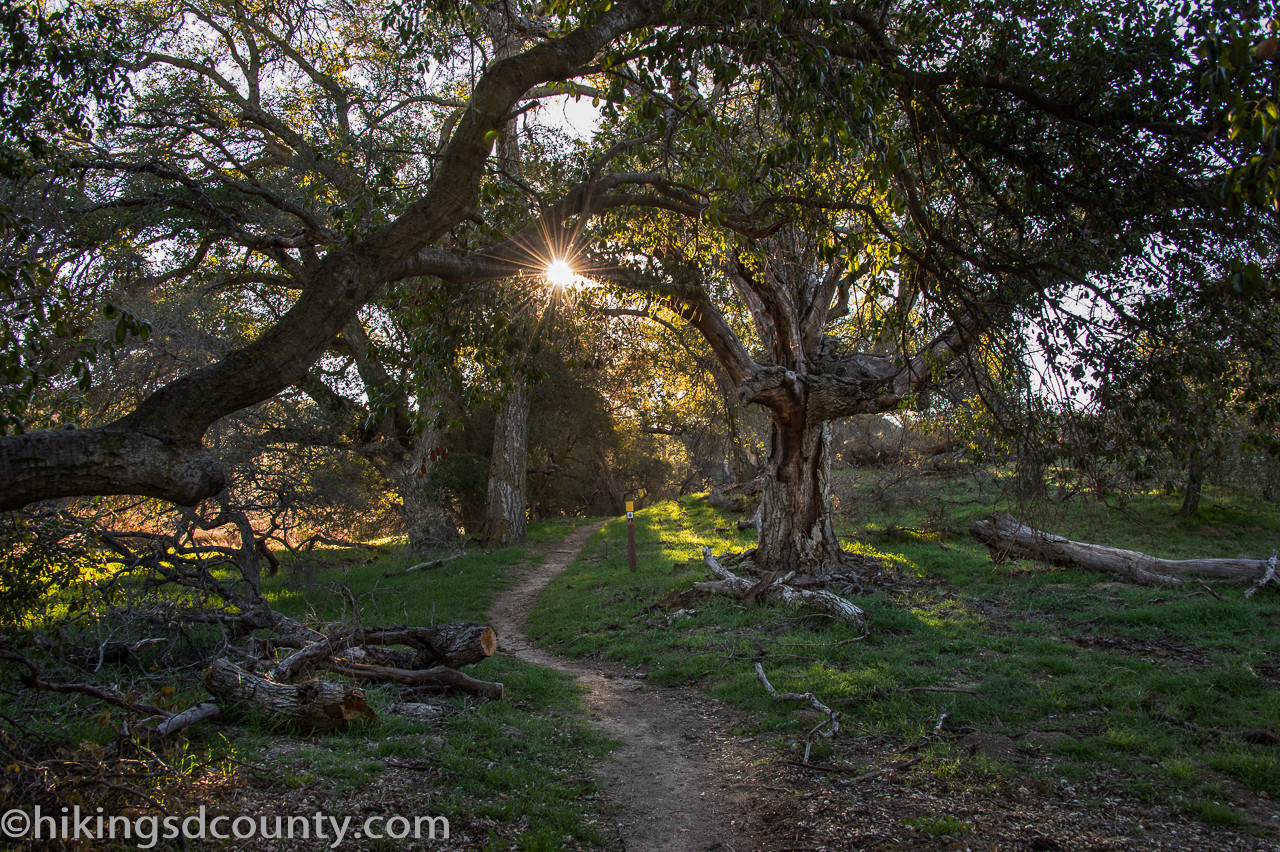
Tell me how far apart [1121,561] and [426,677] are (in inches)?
405

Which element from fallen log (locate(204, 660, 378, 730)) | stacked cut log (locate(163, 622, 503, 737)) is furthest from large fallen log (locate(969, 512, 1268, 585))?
fallen log (locate(204, 660, 378, 730))

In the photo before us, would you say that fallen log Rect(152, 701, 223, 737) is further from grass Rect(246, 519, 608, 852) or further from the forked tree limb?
the forked tree limb

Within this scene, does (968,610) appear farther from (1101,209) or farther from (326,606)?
(326,606)

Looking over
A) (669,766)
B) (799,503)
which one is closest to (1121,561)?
(799,503)

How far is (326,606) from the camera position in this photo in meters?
10.4

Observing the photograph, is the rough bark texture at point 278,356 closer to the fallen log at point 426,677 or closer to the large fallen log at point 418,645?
the fallen log at point 426,677

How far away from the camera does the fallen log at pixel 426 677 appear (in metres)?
6.17

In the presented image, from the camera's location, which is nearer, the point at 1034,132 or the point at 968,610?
the point at 1034,132

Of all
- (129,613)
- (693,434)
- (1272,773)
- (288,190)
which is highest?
(288,190)

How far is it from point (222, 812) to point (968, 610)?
28.2 ft

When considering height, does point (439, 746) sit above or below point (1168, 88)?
below

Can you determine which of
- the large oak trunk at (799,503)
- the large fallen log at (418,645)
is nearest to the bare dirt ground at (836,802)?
the large fallen log at (418,645)

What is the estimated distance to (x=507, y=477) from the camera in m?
18.0

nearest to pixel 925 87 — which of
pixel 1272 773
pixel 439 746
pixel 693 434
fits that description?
pixel 1272 773
